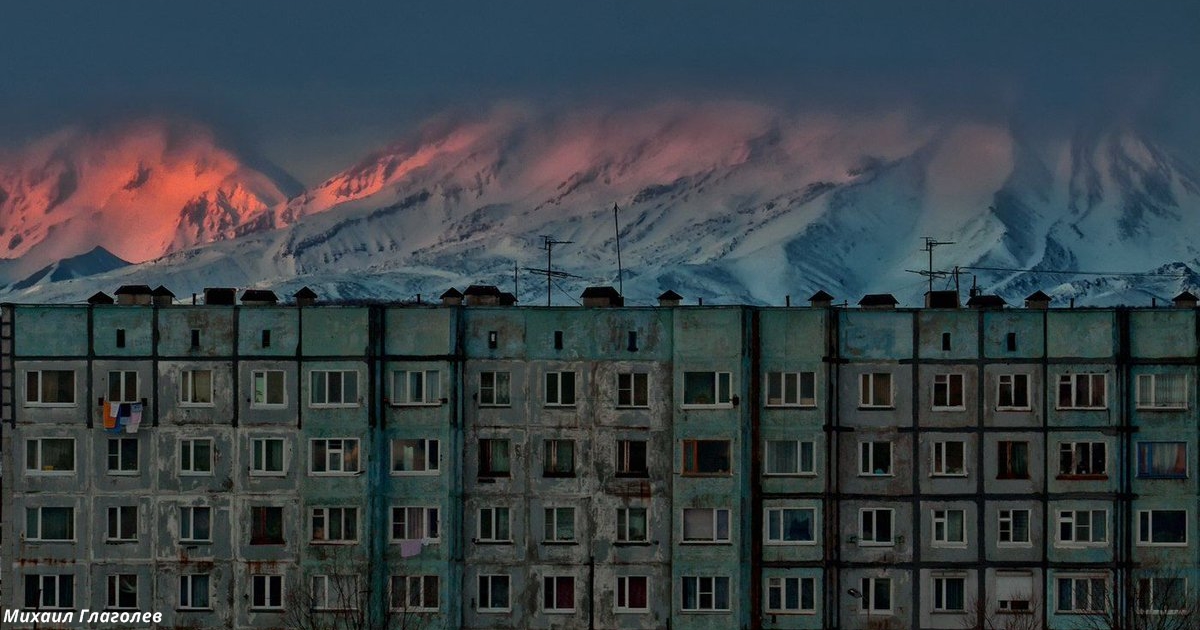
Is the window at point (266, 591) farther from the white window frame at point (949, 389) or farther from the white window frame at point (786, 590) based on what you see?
the white window frame at point (949, 389)

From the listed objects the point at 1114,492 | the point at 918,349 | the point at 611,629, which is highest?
the point at 918,349

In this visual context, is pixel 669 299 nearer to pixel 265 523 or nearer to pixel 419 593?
pixel 419 593

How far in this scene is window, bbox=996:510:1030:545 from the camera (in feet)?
195

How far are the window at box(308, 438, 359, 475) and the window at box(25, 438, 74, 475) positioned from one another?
27.2ft

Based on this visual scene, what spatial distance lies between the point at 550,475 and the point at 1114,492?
19.0m

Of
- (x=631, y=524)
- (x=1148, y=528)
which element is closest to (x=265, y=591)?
(x=631, y=524)

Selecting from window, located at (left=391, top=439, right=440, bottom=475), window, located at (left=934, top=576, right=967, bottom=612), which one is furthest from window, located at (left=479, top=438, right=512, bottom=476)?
window, located at (left=934, top=576, right=967, bottom=612)

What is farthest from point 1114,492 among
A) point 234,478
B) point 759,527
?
point 234,478

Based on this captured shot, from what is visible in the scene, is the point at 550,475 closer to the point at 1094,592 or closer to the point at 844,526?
the point at 844,526

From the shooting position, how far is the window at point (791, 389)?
5959cm

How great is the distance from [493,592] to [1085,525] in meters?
20.1

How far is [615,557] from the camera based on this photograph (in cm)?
5972

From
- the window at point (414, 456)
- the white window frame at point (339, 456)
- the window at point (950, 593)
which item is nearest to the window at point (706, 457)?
the window at point (950, 593)

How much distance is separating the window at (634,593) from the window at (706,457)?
4.02 metres
